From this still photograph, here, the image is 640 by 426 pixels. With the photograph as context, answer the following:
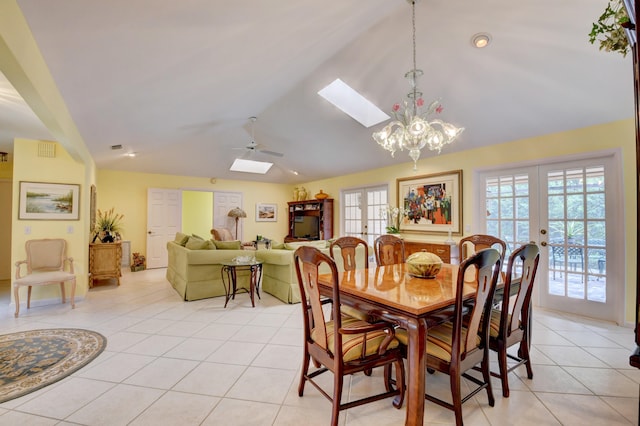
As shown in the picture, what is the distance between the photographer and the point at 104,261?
4.93 m

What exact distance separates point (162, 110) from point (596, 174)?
5.33m

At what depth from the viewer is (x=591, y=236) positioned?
3.38 metres

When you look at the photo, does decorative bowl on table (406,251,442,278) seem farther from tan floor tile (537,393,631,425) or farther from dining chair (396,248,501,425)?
tan floor tile (537,393,631,425)

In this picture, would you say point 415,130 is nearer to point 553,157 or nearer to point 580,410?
point 580,410

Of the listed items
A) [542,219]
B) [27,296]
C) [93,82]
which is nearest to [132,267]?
[27,296]

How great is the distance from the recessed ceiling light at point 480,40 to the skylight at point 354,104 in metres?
1.58

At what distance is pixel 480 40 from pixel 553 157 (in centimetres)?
Result: 198

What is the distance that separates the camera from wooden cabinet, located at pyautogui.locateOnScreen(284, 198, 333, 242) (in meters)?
7.20

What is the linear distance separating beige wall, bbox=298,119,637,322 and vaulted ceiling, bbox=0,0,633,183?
0.16m

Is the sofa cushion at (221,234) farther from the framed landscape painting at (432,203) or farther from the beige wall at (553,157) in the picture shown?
the framed landscape painting at (432,203)

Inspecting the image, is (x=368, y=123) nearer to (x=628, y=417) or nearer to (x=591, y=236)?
A: (x=591, y=236)

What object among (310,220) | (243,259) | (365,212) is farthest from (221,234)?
(365,212)

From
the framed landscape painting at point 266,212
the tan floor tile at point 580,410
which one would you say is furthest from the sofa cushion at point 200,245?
the framed landscape painting at point 266,212

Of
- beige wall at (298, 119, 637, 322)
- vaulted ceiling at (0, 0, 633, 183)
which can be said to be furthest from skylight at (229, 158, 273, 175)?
beige wall at (298, 119, 637, 322)
